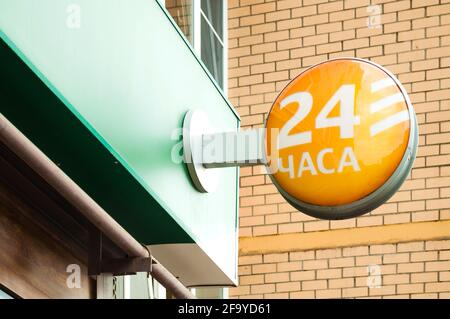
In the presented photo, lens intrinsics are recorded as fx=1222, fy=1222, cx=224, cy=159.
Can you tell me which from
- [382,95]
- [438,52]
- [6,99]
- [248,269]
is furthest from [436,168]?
[6,99]

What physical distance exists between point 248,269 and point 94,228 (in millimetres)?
3429

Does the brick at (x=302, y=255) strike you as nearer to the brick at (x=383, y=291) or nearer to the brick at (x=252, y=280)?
the brick at (x=252, y=280)

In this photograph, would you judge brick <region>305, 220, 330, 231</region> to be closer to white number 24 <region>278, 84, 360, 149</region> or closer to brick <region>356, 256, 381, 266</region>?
brick <region>356, 256, 381, 266</region>

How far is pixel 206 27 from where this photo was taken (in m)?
8.08

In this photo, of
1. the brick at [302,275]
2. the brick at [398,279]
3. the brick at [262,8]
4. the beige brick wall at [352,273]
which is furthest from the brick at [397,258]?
the brick at [262,8]

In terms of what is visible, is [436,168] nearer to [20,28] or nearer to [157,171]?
[157,171]

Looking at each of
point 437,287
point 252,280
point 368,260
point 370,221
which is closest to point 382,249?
point 368,260

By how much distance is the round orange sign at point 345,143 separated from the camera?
5.74 metres

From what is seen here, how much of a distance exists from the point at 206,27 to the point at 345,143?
8.41 ft

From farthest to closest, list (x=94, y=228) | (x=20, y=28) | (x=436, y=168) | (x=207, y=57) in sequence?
1. (x=436, y=168)
2. (x=207, y=57)
3. (x=94, y=228)
4. (x=20, y=28)

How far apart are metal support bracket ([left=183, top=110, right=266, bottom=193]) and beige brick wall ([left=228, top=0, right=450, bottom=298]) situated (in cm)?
240

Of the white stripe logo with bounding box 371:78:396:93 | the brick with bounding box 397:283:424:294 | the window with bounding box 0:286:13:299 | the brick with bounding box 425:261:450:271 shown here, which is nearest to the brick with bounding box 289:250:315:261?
the brick with bounding box 397:283:424:294

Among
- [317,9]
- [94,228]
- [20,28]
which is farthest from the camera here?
[317,9]
